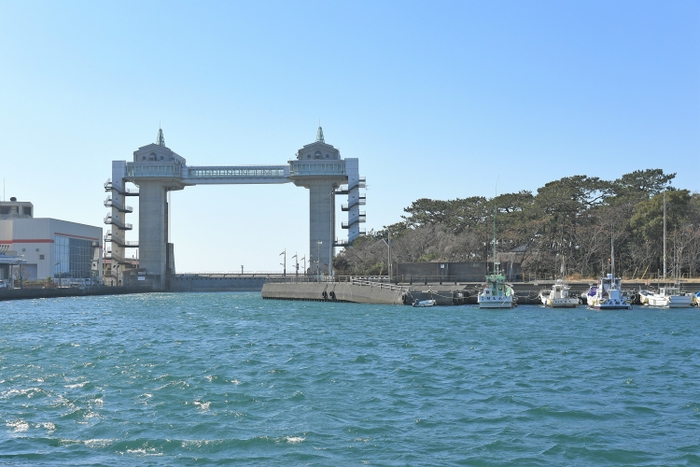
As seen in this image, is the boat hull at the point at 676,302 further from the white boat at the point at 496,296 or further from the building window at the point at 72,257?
the building window at the point at 72,257

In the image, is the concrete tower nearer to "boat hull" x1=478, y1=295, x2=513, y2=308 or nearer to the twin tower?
the twin tower

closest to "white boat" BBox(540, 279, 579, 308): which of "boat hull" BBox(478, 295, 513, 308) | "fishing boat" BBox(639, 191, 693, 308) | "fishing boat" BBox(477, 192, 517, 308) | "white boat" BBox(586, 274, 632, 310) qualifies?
"white boat" BBox(586, 274, 632, 310)

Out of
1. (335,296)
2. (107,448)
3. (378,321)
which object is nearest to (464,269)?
(335,296)

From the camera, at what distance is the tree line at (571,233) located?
8950 centimetres

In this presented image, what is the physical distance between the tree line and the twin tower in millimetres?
6935

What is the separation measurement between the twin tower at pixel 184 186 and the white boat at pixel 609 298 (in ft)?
206

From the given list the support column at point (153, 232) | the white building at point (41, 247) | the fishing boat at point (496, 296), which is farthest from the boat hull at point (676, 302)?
the support column at point (153, 232)

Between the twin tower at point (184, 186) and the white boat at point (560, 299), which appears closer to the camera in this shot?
the white boat at point (560, 299)

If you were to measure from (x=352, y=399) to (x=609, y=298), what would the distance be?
161ft

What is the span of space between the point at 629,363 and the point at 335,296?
55507 millimetres

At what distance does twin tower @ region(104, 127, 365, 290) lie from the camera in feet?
418

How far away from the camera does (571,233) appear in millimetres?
97625

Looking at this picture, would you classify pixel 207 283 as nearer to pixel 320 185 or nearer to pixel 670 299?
pixel 320 185

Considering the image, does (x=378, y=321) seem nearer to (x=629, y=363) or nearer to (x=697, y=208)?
(x=629, y=363)
